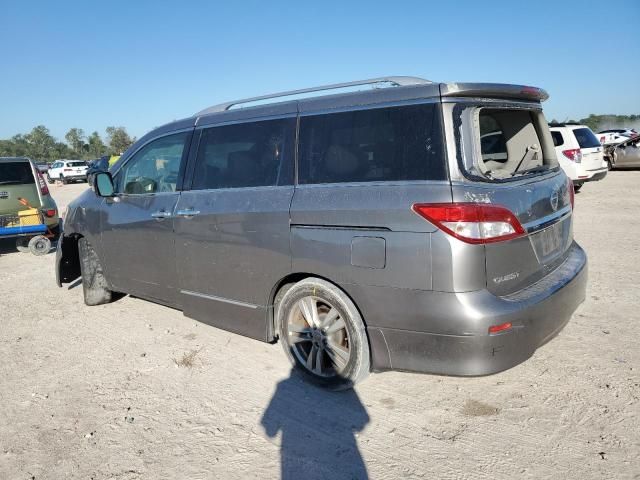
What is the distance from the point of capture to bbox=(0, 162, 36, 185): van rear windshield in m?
8.45

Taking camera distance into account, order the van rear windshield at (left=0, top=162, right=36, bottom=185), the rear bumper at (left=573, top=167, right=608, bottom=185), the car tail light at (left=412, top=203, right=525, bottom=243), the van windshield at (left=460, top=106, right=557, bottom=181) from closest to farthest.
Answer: the car tail light at (left=412, top=203, right=525, bottom=243) → the van windshield at (left=460, top=106, right=557, bottom=181) → the van rear windshield at (left=0, top=162, right=36, bottom=185) → the rear bumper at (left=573, top=167, right=608, bottom=185)

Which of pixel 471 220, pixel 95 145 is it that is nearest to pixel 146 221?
pixel 471 220

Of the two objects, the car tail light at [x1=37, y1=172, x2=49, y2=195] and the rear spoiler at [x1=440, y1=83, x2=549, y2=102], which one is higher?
the rear spoiler at [x1=440, y1=83, x2=549, y2=102]

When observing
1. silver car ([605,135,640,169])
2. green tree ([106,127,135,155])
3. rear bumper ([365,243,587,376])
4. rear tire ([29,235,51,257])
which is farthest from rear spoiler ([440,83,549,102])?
green tree ([106,127,135,155])

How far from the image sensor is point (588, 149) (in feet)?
39.6

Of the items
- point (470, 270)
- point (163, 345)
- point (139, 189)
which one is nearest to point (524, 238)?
point (470, 270)

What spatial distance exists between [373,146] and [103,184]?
3.05 m

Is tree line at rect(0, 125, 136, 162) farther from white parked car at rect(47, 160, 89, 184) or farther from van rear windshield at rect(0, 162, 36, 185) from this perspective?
van rear windshield at rect(0, 162, 36, 185)

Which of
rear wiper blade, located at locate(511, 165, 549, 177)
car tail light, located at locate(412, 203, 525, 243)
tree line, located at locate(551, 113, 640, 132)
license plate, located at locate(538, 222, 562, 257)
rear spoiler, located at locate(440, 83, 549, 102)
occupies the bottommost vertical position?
license plate, located at locate(538, 222, 562, 257)

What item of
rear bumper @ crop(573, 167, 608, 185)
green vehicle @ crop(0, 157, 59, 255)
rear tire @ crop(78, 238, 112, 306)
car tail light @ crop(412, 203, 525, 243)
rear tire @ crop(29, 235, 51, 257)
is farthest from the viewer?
rear bumper @ crop(573, 167, 608, 185)

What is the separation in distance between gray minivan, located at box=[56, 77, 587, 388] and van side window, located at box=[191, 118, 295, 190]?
1cm

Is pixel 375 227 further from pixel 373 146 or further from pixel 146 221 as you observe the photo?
pixel 146 221

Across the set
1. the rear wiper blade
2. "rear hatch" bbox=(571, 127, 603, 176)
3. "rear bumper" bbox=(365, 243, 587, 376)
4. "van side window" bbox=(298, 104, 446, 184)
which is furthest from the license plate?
"rear hatch" bbox=(571, 127, 603, 176)

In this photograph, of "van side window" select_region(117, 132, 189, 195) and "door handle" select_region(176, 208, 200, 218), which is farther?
"van side window" select_region(117, 132, 189, 195)
